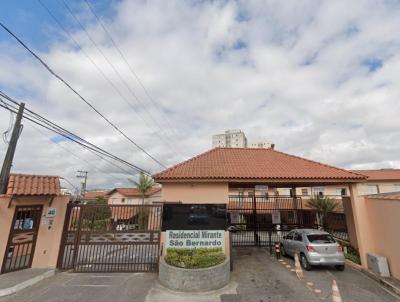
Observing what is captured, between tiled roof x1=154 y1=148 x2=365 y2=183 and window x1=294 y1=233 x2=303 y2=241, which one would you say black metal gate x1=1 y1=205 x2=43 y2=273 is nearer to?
tiled roof x1=154 y1=148 x2=365 y2=183

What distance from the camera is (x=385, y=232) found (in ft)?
30.9

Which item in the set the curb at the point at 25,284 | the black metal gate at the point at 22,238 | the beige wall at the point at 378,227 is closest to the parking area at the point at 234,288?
the curb at the point at 25,284

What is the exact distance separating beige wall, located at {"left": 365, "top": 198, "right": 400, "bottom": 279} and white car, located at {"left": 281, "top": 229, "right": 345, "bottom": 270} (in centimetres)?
155

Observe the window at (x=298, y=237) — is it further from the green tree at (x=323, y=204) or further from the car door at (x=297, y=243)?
the green tree at (x=323, y=204)

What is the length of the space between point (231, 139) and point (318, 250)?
6553 cm

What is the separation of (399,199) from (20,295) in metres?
13.3

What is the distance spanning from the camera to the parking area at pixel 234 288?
7.13 metres

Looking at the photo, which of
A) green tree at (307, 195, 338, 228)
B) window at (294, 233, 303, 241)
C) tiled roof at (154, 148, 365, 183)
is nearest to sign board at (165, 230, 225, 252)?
tiled roof at (154, 148, 365, 183)

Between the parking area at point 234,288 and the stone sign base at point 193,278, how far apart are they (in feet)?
0.72

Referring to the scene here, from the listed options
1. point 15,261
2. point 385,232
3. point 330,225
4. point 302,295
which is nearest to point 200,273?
point 302,295

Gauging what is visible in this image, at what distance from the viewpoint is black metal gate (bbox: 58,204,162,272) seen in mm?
9836

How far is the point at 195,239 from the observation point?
30.4ft

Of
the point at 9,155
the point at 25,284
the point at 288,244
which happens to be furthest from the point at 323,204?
the point at 9,155

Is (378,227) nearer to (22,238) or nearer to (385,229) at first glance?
(385,229)
